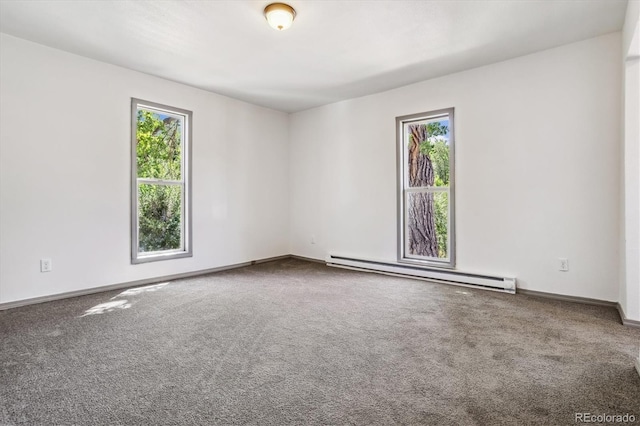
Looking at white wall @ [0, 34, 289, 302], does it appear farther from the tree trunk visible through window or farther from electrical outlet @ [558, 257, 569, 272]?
electrical outlet @ [558, 257, 569, 272]

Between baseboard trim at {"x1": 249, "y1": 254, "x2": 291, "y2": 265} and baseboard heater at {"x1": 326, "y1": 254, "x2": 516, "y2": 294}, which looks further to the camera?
baseboard trim at {"x1": 249, "y1": 254, "x2": 291, "y2": 265}

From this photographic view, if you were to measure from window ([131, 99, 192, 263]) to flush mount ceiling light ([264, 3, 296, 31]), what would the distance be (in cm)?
224

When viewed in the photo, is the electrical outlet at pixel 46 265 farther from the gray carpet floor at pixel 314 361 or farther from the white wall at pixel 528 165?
the white wall at pixel 528 165

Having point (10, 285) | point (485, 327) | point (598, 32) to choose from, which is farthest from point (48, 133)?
point (598, 32)

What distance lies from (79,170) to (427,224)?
13.8ft

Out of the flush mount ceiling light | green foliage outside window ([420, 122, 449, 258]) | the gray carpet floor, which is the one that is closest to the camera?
the gray carpet floor

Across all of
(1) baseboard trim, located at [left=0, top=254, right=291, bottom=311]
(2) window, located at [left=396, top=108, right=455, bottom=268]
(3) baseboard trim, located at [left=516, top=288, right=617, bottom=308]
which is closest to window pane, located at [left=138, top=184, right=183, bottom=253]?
(1) baseboard trim, located at [left=0, top=254, right=291, bottom=311]

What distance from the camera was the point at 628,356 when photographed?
6.73ft

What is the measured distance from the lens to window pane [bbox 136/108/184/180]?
160 inches

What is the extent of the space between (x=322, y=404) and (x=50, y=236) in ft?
10.9

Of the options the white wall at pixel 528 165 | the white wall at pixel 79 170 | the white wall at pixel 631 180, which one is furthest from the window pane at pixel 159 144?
the white wall at pixel 631 180

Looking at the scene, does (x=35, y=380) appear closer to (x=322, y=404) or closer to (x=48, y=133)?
(x=322, y=404)

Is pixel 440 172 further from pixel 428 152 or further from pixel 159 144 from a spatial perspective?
pixel 159 144

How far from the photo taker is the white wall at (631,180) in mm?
2561
